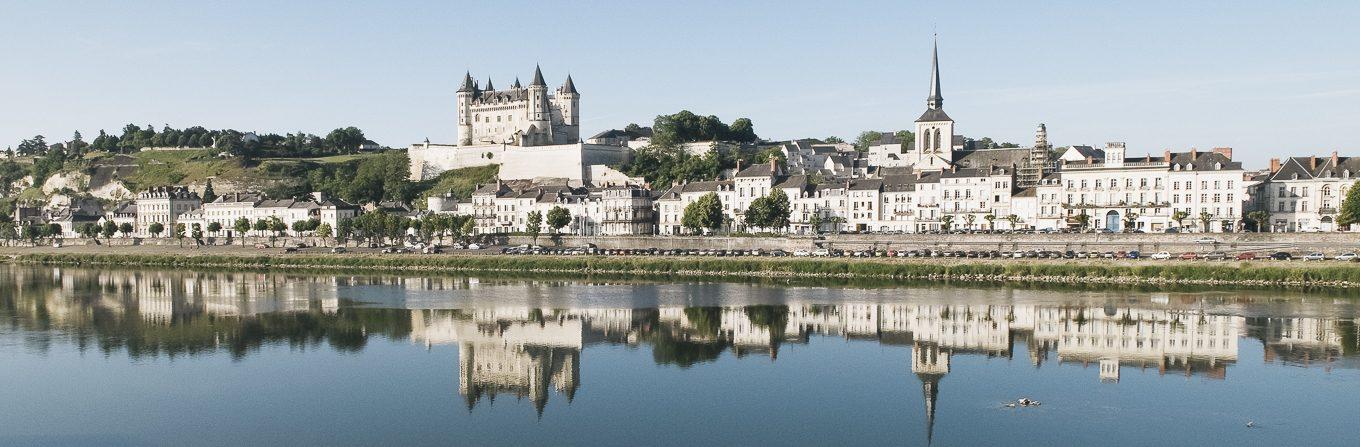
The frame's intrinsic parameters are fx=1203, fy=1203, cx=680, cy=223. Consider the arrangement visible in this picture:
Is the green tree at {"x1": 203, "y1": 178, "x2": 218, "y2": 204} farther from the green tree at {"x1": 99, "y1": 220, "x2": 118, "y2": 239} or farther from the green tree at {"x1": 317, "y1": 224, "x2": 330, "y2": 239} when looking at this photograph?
the green tree at {"x1": 317, "y1": 224, "x2": 330, "y2": 239}

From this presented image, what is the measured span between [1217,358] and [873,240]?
24184 millimetres

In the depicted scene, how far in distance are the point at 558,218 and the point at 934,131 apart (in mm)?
19733

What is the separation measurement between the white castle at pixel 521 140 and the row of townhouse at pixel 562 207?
807 centimetres

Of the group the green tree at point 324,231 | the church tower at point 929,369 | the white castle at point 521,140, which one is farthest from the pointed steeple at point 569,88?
the church tower at point 929,369

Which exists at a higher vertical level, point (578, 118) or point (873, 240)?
point (578, 118)

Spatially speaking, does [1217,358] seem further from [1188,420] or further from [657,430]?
[657,430]

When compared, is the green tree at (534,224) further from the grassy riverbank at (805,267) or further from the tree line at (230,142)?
the tree line at (230,142)

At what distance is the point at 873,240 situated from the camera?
147 ft

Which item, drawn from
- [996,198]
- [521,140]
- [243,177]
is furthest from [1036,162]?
[243,177]

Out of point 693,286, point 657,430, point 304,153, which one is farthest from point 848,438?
point 304,153

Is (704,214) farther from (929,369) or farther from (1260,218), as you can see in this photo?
(929,369)

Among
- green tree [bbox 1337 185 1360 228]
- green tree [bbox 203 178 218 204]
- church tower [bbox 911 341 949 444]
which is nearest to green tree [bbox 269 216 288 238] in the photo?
green tree [bbox 203 178 218 204]

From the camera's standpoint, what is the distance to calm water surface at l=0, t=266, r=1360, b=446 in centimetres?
1641

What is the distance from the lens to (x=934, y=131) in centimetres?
6028
